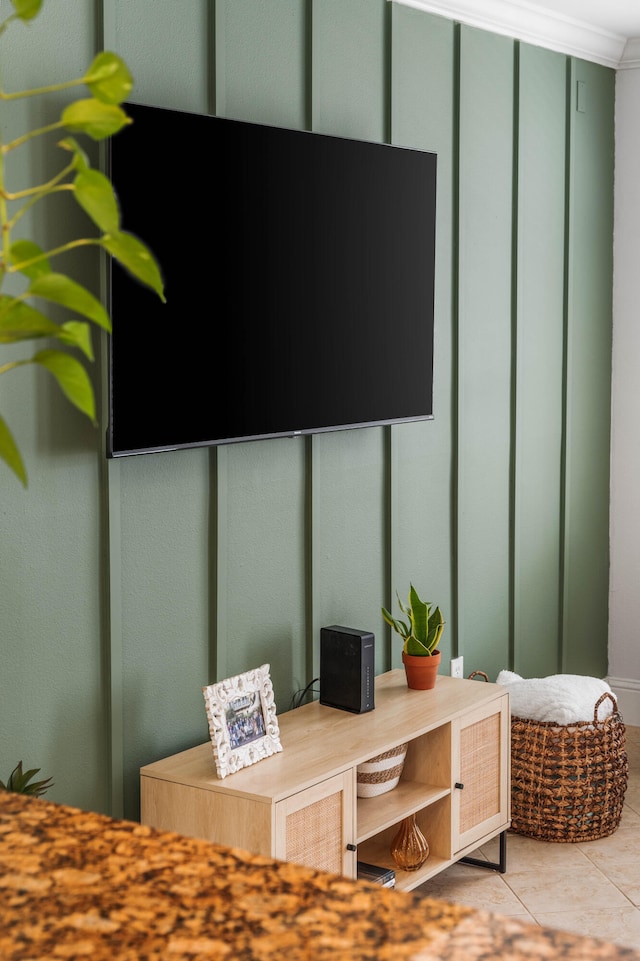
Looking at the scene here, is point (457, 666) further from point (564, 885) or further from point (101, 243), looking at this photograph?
point (101, 243)

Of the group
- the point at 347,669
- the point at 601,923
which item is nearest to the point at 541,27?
the point at 347,669

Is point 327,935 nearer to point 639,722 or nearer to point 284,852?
point 284,852

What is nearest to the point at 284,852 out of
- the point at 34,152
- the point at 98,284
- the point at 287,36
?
the point at 98,284

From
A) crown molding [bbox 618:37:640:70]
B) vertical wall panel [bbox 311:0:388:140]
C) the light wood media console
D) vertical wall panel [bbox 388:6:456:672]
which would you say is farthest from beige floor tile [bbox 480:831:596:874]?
crown molding [bbox 618:37:640:70]

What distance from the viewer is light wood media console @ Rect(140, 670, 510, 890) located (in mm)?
2428

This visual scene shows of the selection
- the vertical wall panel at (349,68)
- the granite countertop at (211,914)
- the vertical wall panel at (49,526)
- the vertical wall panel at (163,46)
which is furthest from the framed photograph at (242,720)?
the granite countertop at (211,914)

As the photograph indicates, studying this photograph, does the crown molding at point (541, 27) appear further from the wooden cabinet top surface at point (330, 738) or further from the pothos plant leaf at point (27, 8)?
the pothos plant leaf at point (27, 8)

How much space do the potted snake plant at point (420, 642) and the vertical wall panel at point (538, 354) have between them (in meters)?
0.82

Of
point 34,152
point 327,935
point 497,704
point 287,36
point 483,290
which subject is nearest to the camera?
point 327,935

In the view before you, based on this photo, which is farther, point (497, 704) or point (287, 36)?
point (497, 704)

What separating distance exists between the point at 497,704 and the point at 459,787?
27 cm

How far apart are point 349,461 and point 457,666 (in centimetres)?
86

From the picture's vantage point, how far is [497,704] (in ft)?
10.5

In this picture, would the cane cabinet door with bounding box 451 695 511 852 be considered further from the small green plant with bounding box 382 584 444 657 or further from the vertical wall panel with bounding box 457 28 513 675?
the vertical wall panel with bounding box 457 28 513 675
